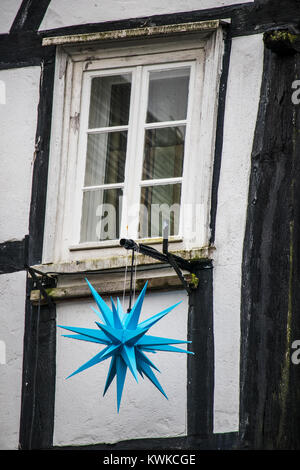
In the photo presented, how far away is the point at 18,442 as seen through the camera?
9.22 m

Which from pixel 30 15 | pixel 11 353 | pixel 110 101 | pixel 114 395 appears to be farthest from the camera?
pixel 30 15

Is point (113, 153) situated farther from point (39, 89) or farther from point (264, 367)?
point (264, 367)

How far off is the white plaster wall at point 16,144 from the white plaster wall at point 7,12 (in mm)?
381

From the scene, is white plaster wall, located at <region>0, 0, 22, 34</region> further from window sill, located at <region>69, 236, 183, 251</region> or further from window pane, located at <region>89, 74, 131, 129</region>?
window sill, located at <region>69, 236, 183, 251</region>

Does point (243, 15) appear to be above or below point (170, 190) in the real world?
above

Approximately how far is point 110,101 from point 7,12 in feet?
3.57

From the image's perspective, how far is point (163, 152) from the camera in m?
9.73

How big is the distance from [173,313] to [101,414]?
821 mm

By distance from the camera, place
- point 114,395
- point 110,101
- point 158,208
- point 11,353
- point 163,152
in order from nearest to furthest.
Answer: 1. point 114,395
2. point 11,353
3. point 158,208
4. point 163,152
5. point 110,101

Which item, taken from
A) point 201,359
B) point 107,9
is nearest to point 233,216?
point 201,359

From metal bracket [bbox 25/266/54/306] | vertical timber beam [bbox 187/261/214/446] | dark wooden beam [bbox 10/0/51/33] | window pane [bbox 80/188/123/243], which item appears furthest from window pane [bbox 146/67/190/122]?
metal bracket [bbox 25/266/54/306]

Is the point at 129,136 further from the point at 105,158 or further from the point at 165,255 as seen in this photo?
the point at 165,255

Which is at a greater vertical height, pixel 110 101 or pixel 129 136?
pixel 110 101
